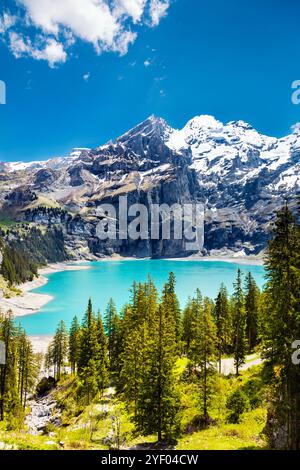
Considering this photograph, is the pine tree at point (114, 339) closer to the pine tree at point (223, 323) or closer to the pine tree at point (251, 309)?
the pine tree at point (223, 323)

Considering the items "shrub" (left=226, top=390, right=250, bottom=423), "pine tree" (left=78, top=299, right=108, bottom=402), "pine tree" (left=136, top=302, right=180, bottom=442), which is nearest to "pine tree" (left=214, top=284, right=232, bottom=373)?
"pine tree" (left=78, top=299, right=108, bottom=402)

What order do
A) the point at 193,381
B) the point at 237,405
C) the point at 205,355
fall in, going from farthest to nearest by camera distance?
the point at 193,381, the point at 205,355, the point at 237,405

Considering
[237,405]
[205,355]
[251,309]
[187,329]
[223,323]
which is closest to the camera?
[237,405]

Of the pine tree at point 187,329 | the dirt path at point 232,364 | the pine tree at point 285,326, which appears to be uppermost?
the pine tree at point 285,326

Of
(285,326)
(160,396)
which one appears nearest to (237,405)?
(160,396)

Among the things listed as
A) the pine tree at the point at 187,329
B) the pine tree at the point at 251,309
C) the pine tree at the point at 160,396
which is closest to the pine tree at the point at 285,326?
the pine tree at the point at 160,396

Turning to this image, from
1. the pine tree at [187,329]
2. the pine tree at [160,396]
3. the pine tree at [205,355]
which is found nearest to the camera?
the pine tree at [160,396]

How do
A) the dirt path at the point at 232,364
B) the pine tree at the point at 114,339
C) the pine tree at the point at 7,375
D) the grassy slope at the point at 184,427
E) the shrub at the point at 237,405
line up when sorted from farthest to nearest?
the pine tree at the point at 114,339 < the dirt path at the point at 232,364 < the pine tree at the point at 7,375 < the shrub at the point at 237,405 < the grassy slope at the point at 184,427

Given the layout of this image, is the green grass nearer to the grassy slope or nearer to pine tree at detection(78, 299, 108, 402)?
the grassy slope

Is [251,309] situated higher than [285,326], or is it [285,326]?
[285,326]

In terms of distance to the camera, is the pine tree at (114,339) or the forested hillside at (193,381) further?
the pine tree at (114,339)

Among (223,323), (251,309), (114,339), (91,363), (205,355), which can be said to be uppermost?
(205,355)

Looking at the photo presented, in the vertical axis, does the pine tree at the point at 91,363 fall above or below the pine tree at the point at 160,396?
below

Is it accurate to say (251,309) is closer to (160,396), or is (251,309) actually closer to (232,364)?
(232,364)
